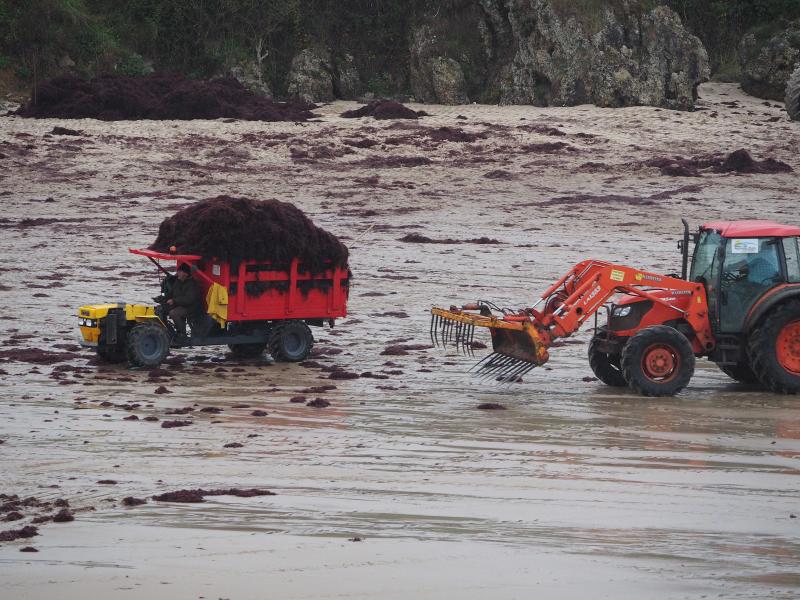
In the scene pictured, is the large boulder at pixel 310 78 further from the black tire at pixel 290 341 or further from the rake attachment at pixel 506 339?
the rake attachment at pixel 506 339

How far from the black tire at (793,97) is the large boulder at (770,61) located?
3.11 meters

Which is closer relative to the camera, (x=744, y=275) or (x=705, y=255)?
(x=744, y=275)

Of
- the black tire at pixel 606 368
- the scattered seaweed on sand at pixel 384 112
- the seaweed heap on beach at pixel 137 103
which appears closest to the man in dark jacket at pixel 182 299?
the black tire at pixel 606 368

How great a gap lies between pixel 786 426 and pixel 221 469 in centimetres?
496

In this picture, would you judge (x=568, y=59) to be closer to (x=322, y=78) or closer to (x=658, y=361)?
(x=322, y=78)

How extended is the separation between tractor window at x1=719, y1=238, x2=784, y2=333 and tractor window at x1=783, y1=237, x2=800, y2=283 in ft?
0.29

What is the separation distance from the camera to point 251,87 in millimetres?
34906

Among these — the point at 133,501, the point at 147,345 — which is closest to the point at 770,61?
the point at 147,345

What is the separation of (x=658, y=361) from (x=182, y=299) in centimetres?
499

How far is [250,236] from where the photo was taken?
13.8 meters

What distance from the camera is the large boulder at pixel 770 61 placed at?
111ft

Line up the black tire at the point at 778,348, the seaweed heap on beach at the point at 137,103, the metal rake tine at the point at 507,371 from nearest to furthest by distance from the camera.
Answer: the black tire at the point at 778,348 → the metal rake tine at the point at 507,371 → the seaweed heap on beach at the point at 137,103

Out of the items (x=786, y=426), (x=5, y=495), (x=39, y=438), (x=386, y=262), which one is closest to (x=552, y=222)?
(x=386, y=262)

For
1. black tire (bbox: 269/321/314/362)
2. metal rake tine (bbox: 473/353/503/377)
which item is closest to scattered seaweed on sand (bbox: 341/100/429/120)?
black tire (bbox: 269/321/314/362)
